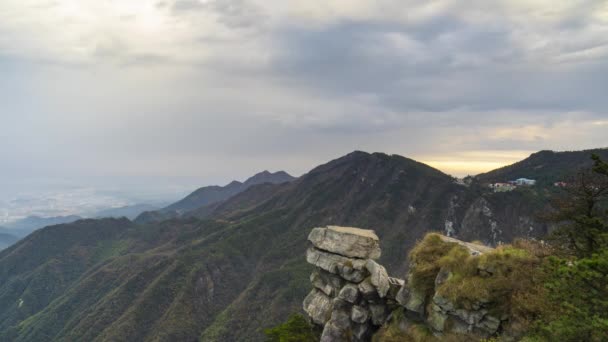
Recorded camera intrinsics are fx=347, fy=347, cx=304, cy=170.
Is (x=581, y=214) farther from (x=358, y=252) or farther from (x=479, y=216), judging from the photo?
(x=479, y=216)

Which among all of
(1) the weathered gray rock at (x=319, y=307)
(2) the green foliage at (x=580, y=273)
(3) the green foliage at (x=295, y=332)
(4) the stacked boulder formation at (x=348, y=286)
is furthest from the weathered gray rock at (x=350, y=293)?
(2) the green foliage at (x=580, y=273)

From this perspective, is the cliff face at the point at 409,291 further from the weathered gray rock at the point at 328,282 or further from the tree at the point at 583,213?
the tree at the point at 583,213

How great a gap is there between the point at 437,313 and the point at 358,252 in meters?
11.4

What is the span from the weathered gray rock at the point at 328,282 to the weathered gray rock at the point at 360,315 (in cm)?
435

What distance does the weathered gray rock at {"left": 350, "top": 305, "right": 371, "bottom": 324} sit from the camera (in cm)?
3106

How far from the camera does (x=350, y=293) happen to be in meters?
32.2

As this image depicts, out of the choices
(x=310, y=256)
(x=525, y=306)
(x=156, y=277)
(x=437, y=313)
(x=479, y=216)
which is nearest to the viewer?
(x=525, y=306)

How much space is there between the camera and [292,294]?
520 feet

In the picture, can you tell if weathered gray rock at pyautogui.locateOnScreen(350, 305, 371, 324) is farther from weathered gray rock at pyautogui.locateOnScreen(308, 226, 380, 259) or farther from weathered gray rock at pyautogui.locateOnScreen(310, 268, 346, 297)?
weathered gray rock at pyautogui.locateOnScreen(308, 226, 380, 259)

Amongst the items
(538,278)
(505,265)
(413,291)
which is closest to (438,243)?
(413,291)

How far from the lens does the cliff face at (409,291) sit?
2284 centimetres

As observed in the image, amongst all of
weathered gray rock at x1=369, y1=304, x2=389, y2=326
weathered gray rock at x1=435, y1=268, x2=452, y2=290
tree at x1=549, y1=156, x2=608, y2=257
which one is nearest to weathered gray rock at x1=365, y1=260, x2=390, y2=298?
weathered gray rock at x1=369, y1=304, x2=389, y2=326

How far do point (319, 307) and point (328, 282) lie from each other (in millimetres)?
2742

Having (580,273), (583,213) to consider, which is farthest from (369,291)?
(580,273)
